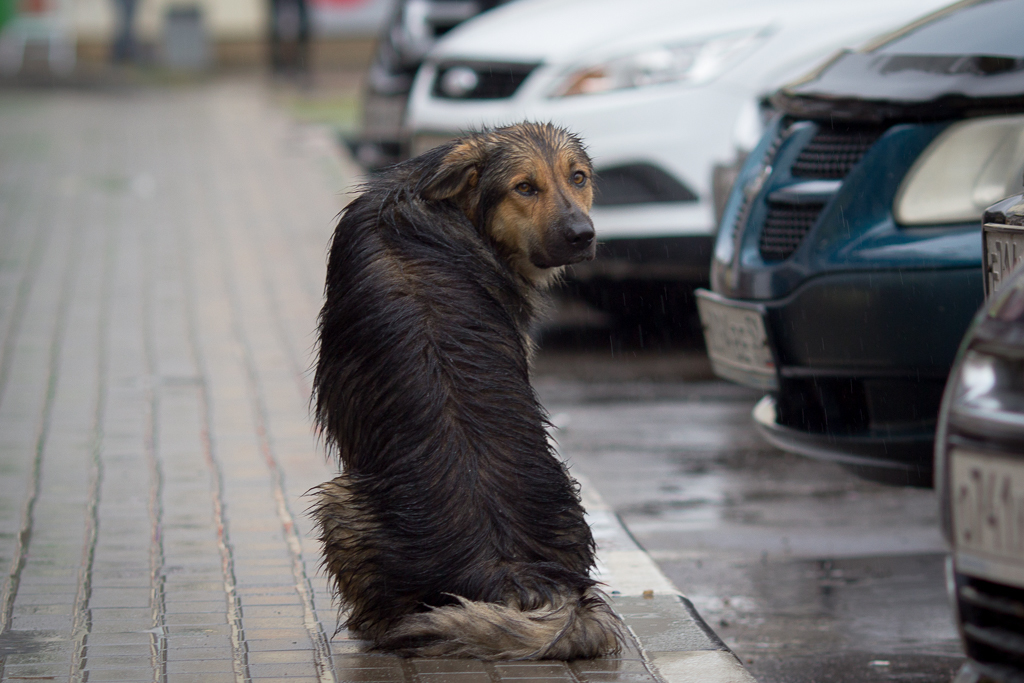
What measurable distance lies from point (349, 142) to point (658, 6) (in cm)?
807

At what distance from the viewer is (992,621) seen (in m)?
2.79

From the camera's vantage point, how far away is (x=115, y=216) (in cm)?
1167

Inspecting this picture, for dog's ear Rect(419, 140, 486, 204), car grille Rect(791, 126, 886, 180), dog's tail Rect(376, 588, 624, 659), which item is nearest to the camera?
dog's tail Rect(376, 588, 624, 659)

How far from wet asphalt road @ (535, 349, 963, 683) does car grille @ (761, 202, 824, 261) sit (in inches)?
43.2

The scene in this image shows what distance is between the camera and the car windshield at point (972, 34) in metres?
4.61

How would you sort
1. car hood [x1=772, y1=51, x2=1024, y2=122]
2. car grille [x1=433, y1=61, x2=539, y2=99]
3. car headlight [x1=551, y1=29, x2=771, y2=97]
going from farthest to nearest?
1. car grille [x1=433, y1=61, x2=539, y2=99]
2. car headlight [x1=551, y1=29, x2=771, y2=97]
3. car hood [x1=772, y1=51, x2=1024, y2=122]

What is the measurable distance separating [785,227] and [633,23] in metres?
3.49

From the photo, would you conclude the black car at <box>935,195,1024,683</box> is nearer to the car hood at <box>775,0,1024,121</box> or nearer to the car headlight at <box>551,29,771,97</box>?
the car hood at <box>775,0,1024,121</box>

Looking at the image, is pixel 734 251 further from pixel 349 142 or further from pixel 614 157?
pixel 349 142

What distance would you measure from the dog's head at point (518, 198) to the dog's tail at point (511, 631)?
3.63 feet

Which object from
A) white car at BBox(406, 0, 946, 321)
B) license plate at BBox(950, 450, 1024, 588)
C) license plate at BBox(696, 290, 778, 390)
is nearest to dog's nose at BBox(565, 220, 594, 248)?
license plate at BBox(696, 290, 778, 390)

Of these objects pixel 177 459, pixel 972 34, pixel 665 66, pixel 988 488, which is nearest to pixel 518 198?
pixel 972 34

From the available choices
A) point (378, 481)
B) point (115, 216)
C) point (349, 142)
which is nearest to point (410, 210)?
point (378, 481)

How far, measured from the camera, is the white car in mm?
7402
